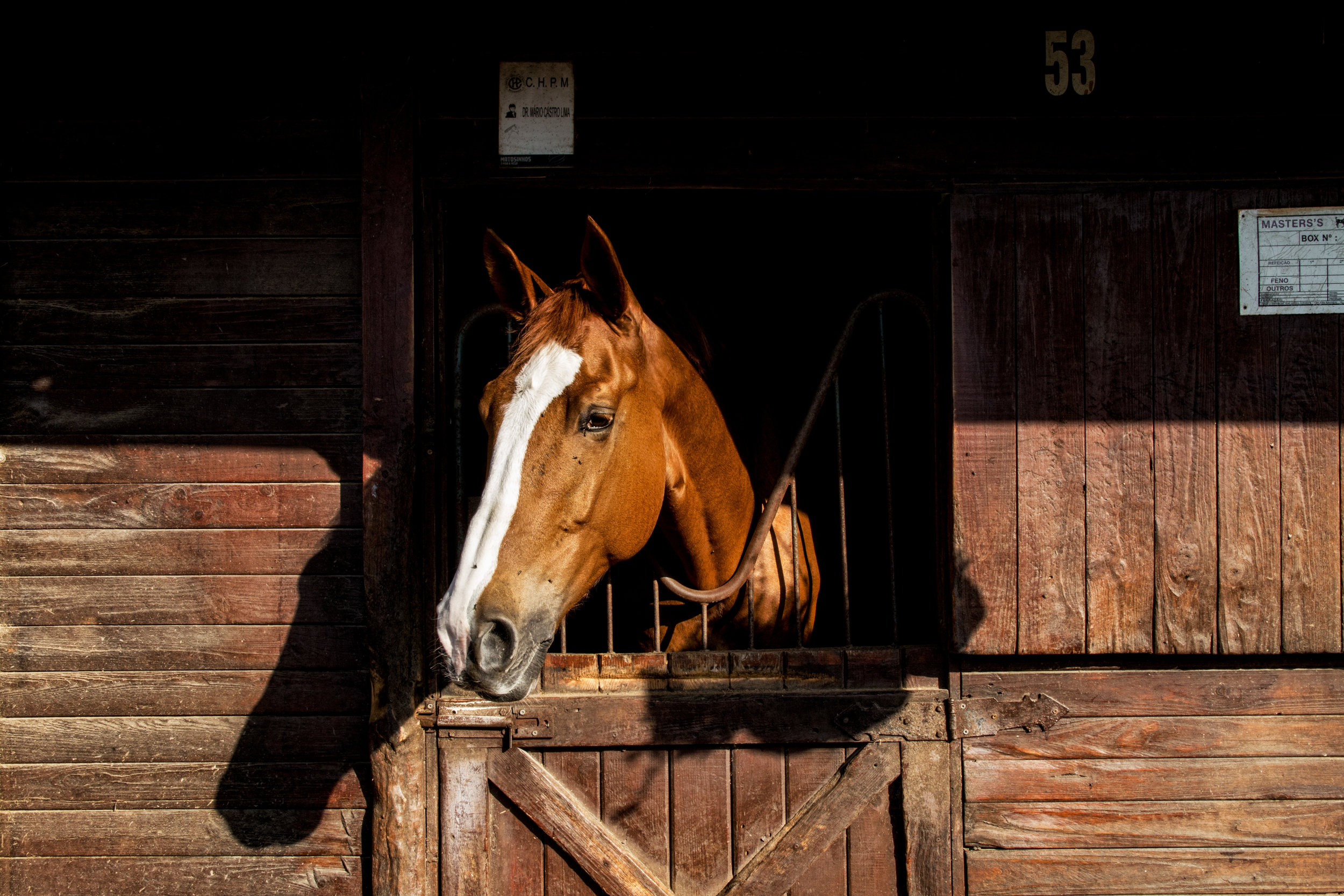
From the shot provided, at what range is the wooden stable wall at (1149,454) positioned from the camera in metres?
2.18

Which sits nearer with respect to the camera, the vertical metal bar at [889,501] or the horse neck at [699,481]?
the horse neck at [699,481]

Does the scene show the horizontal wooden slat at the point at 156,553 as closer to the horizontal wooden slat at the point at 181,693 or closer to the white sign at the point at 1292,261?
the horizontal wooden slat at the point at 181,693

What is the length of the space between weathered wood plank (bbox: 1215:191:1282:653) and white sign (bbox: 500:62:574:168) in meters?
1.94

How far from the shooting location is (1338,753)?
224 centimetres

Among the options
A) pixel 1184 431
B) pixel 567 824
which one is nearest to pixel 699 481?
pixel 567 824

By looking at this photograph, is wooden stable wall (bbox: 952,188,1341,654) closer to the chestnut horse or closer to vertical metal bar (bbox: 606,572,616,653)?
the chestnut horse

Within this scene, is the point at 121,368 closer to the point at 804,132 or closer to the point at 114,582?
the point at 114,582

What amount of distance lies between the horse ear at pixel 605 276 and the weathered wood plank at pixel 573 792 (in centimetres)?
129

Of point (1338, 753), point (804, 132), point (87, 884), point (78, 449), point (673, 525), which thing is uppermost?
point (804, 132)

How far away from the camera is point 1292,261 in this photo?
2.20 m

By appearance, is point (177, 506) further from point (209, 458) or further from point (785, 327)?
point (785, 327)

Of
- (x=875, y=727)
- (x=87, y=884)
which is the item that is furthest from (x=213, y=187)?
(x=875, y=727)

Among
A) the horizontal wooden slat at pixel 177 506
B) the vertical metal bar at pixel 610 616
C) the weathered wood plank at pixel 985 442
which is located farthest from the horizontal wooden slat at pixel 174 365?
the weathered wood plank at pixel 985 442

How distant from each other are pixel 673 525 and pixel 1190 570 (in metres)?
1.49
